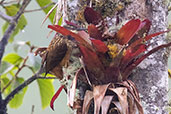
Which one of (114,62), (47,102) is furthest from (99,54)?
(47,102)

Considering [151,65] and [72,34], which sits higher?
[72,34]

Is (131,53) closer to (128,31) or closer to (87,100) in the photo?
(128,31)

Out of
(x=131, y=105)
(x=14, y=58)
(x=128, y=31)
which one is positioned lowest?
(x=131, y=105)

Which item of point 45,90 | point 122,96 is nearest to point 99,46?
point 122,96

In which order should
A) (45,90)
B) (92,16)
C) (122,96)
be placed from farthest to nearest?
(45,90) → (92,16) → (122,96)

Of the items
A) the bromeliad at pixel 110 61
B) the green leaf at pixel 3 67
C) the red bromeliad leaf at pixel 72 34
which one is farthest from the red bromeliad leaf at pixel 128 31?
the green leaf at pixel 3 67

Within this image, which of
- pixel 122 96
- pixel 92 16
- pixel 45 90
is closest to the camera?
pixel 122 96

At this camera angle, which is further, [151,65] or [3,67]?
[3,67]
